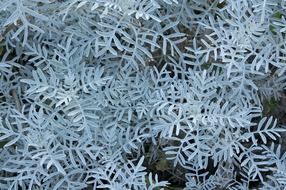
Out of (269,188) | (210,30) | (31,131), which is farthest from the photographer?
(210,30)

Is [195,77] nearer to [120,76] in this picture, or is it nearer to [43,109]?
[120,76]

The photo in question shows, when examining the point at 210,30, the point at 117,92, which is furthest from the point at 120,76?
the point at 210,30

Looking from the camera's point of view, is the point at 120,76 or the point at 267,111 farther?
the point at 267,111

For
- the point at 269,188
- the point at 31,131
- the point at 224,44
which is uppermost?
the point at 224,44

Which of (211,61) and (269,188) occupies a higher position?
(211,61)

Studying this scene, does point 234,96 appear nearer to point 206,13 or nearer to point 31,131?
point 206,13

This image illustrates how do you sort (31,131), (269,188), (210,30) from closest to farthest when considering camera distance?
(31,131) → (269,188) → (210,30)

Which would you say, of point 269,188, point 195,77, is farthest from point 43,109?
point 269,188
